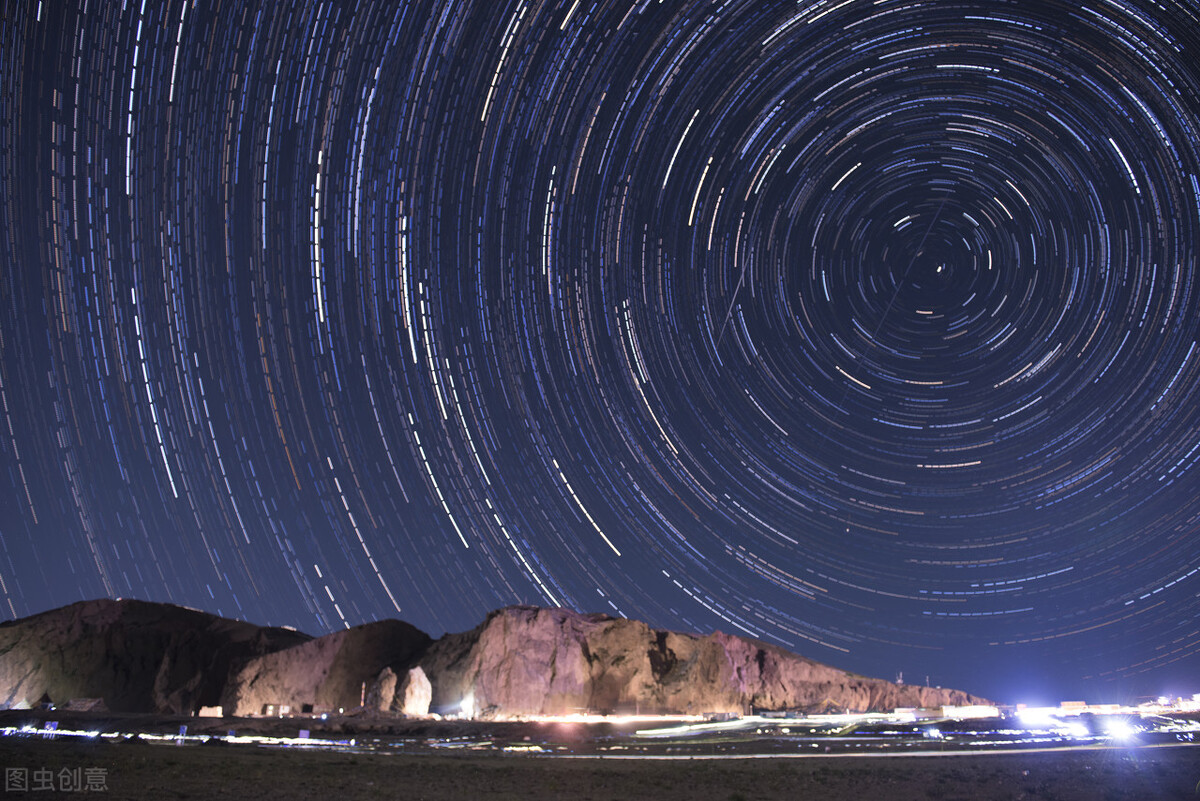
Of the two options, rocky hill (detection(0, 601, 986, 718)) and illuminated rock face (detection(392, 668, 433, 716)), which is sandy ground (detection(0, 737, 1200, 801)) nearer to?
illuminated rock face (detection(392, 668, 433, 716))

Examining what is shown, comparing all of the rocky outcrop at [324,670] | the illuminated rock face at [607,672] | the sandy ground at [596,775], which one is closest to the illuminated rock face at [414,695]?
the illuminated rock face at [607,672]

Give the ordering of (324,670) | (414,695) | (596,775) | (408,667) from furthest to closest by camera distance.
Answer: (408,667), (324,670), (414,695), (596,775)

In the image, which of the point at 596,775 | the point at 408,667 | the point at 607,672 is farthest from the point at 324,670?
the point at 596,775

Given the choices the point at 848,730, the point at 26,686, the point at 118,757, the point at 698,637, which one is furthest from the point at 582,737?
the point at 26,686

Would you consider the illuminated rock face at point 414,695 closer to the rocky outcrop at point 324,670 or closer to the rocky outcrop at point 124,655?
the rocky outcrop at point 324,670

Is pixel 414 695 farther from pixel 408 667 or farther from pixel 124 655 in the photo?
pixel 124 655
